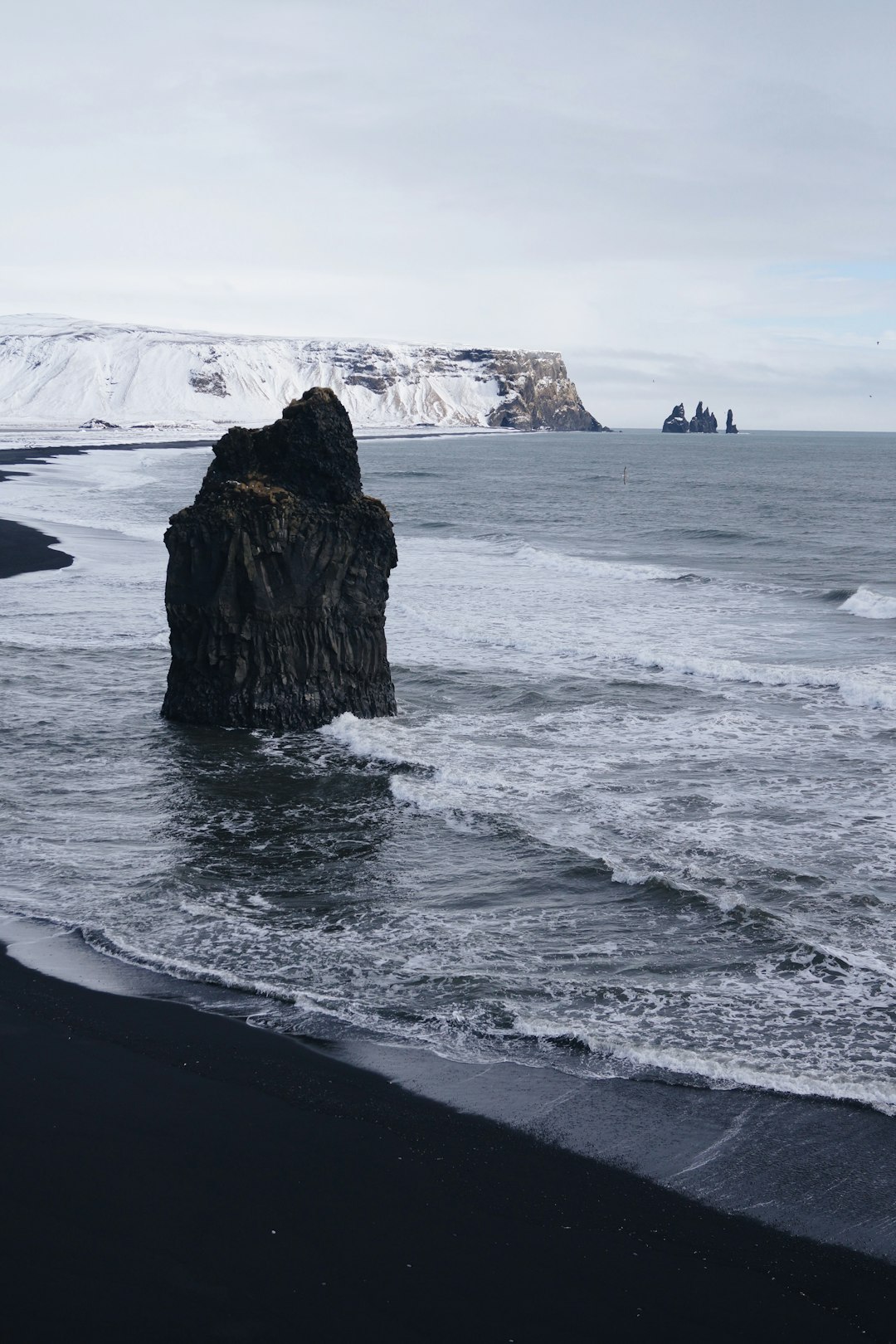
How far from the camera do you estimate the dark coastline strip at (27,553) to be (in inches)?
1371

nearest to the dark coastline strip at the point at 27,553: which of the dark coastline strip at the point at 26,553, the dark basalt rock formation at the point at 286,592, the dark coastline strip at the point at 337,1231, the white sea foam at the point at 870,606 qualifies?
the dark coastline strip at the point at 26,553

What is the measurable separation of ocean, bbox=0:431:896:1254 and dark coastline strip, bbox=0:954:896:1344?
0.68 metres

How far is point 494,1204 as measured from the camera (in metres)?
6.91

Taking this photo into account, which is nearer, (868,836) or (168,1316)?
(168,1316)

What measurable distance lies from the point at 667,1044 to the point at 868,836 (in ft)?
19.2

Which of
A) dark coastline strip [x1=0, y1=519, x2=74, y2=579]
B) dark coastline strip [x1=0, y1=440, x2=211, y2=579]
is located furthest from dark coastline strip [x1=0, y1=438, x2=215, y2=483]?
dark coastline strip [x1=0, y1=519, x2=74, y2=579]

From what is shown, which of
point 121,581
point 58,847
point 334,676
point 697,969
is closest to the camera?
point 697,969

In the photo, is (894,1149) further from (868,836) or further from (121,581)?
(121,581)

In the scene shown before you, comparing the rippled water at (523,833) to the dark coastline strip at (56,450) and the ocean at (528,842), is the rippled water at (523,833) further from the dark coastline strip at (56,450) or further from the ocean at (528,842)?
the dark coastline strip at (56,450)

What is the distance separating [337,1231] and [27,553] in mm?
34568

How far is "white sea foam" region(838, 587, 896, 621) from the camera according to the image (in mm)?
30188

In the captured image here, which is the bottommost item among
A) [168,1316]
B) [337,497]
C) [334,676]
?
[168,1316]

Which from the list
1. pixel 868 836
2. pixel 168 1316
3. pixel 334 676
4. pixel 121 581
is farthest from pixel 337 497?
pixel 121 581

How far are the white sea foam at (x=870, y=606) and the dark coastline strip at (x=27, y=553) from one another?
2361cm
